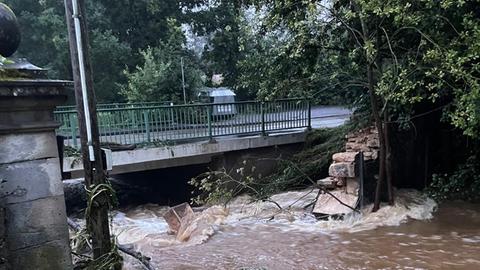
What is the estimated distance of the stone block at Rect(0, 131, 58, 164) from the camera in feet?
8.57

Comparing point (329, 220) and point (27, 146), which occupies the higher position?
point (27, 146)

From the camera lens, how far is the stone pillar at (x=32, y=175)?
261cm

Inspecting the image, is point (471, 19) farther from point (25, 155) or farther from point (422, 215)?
point (25, 155)

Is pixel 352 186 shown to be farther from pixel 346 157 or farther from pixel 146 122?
pixel 146 122

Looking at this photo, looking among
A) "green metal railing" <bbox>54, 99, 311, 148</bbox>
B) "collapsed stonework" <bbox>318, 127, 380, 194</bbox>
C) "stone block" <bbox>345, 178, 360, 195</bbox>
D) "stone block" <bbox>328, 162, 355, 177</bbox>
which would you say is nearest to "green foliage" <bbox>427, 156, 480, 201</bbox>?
"collapsed stonework" <bbox>318, 127, 380, 194</bbox>

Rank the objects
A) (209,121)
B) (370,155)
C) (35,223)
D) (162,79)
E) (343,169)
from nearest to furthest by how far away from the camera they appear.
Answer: (35,223) → (343,169) → (370,155) → (209,121) → (162,79)

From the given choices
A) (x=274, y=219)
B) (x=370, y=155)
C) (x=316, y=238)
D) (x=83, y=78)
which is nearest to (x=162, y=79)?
(x=274, y=219)

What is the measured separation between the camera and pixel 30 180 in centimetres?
270

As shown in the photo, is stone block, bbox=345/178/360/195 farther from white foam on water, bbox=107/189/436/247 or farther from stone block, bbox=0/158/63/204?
stone block, bbox=0/158/63/204

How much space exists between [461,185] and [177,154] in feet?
21.2

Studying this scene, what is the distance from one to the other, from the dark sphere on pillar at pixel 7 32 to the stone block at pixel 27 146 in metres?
0.54

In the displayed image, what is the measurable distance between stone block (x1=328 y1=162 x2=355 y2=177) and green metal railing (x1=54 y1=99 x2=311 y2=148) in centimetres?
335

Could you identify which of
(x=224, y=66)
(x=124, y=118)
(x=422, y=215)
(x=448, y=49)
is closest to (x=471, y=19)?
(x=448, y=49)

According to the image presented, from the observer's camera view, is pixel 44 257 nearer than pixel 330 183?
Yes
